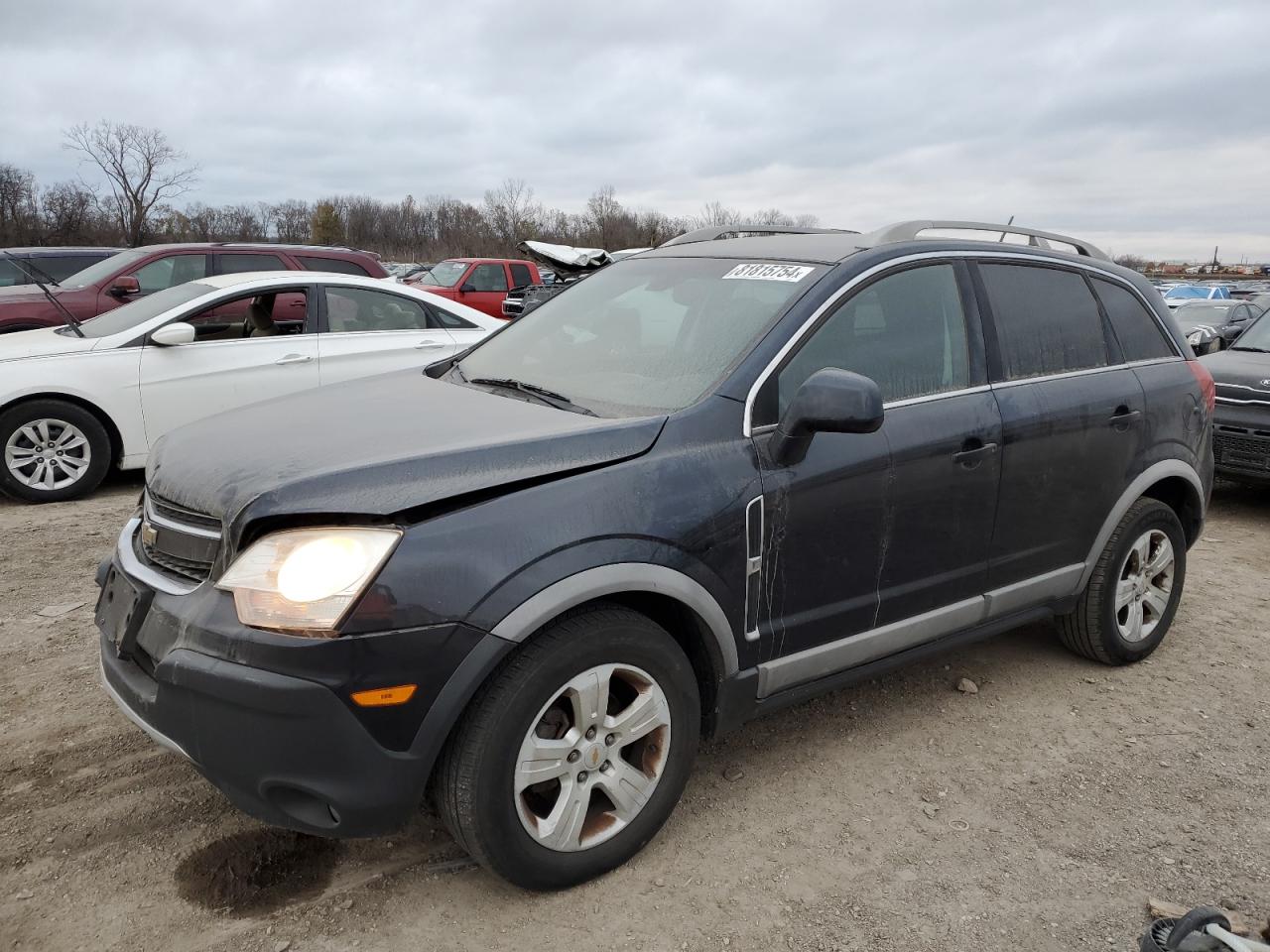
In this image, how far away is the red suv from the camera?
29.7ft

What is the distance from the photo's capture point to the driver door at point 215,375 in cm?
671

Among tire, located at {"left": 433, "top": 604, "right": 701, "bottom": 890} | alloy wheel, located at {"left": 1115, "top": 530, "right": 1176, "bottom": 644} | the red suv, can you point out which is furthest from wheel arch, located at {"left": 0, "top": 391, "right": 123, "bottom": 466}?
alloy wheel, located at {"left": 1115, "top": 530, "right": 1176, "bottom": 644}

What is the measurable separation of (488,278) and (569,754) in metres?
16.4

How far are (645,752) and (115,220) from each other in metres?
Answer: 73.7

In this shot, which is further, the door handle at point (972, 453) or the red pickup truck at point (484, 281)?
the red pickup truck at point (484, 281)

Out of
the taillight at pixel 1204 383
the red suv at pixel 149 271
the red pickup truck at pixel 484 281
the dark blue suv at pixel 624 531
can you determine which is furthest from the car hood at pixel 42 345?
the red pickup truck at pixel 484 281

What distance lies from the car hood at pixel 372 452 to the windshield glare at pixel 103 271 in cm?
741

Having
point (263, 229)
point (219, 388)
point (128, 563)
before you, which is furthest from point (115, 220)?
point (128, 563)

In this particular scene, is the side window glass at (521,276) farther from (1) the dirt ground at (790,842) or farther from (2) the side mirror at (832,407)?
(2) the side mirror at (832,407)

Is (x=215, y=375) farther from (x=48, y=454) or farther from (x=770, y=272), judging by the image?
(x=770, y=272)

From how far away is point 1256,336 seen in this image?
27.2 ft

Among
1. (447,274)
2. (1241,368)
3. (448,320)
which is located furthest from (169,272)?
(1241,368)

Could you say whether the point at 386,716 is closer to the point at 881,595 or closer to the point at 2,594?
the point at 881,595

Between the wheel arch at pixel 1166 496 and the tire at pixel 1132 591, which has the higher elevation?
the wheel arch at pixel 1166 496
